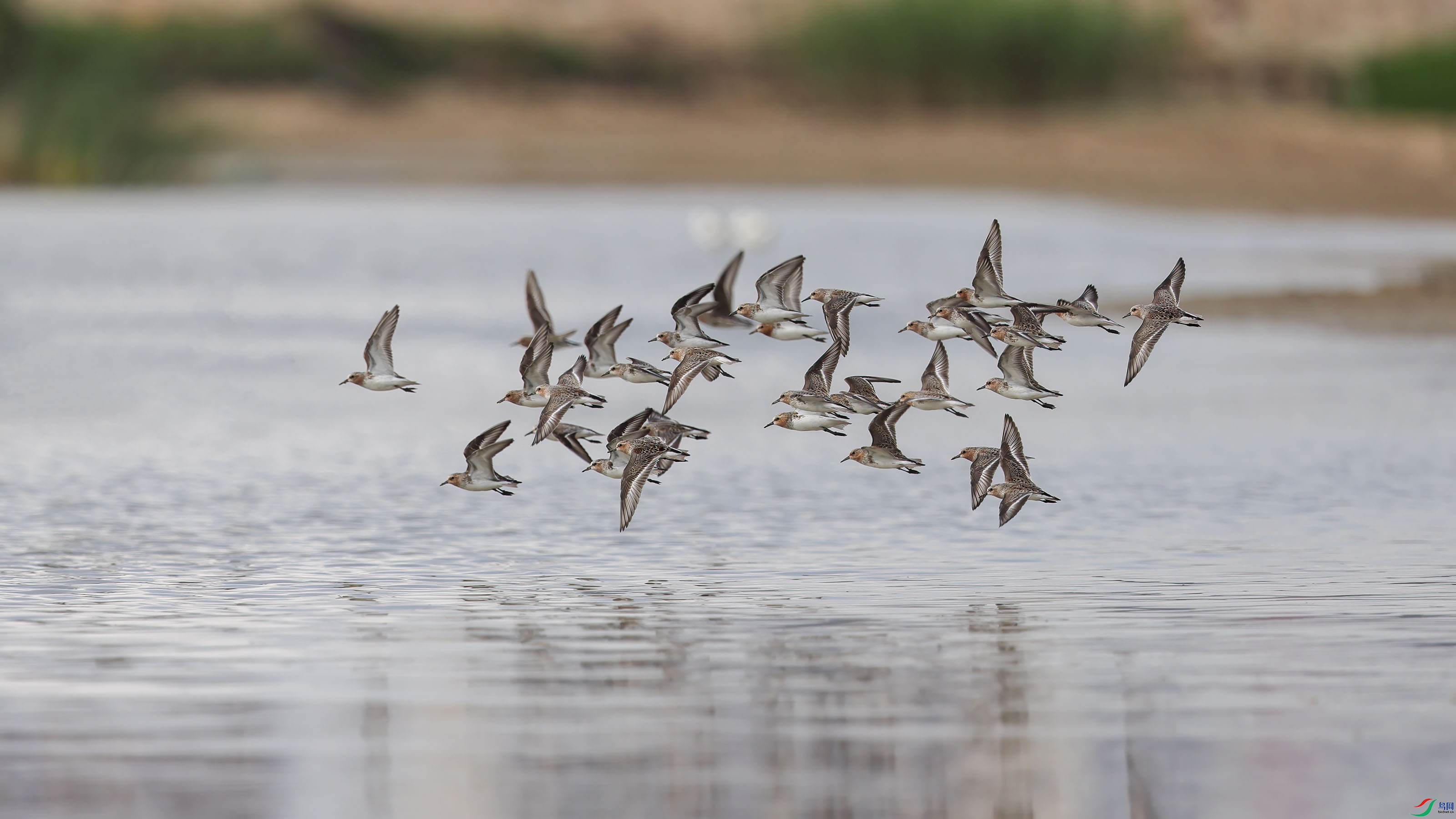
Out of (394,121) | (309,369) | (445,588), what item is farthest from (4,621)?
(394,121)

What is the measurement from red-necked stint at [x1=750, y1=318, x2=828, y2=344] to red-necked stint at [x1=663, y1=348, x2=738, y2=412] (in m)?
0.23

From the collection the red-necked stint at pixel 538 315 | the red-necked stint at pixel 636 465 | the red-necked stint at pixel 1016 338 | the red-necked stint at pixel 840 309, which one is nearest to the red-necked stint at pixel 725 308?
the red-necked stint at pixel 840 309

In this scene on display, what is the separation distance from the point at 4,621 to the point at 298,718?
8.05ft

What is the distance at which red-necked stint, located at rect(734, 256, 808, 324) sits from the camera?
12.9 meters

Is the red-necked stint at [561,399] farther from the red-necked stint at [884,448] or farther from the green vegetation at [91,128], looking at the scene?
the green vegetation at [91,128]

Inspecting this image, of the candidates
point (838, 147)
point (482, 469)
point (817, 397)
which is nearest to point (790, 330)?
point (817, 397)

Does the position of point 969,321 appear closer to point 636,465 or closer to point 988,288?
point 988,288

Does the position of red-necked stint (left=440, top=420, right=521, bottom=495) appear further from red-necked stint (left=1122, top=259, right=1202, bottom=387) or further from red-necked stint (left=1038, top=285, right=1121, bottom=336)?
red-necked stint (left=1122, top=259, right=1202, bottom=387)

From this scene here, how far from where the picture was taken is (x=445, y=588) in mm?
11914

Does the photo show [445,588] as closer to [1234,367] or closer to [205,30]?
[1234,367]

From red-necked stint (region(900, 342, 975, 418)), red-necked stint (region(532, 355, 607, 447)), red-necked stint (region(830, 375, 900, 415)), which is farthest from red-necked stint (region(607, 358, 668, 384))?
red-necked stint (region(900, 342, 975, 418))

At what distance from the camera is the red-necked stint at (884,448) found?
12.8 metres

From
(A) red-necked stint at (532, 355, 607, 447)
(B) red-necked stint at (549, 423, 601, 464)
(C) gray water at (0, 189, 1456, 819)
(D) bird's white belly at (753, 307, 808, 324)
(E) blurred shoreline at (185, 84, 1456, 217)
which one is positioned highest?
(E) blurred shoreline at (185, 84, 1456, 217)

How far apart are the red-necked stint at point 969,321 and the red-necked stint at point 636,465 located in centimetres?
141
